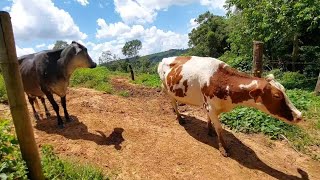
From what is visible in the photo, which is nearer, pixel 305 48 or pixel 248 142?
pixel 248 142

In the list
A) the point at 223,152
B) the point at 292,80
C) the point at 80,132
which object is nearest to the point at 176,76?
the point at 223,152

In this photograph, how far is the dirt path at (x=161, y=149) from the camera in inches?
213

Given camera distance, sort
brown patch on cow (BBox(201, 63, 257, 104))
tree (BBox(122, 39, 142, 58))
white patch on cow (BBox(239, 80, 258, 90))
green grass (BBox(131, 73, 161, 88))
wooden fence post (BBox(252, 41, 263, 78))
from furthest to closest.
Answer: tree (BBox(122, 39, 142, 58)) → green grass (BBox(131, 73, 161, 88)) → wooden fence post (BBox(252, 41, 263, 78)) → brown patch on cow (BBox(201, 63, 257, 104)) → white patch on cow (BBox(239, 80, 258, 90))

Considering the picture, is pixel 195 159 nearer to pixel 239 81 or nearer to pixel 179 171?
pixel 179 171

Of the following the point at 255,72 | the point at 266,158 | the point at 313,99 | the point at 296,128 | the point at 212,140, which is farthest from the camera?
the point at 313,99

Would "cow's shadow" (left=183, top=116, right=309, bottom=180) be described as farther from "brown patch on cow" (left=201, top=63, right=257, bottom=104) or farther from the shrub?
the shrub

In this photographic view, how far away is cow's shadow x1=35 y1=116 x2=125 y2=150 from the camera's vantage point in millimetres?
6137

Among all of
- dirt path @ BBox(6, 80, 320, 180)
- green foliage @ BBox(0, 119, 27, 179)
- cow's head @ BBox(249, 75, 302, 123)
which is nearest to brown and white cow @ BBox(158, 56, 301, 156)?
cow's head @ BBox(249, 75, 302, 123)

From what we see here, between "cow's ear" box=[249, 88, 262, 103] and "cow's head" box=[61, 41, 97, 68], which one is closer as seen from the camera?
"cow's ear" box=[249, 88, 262, 103]

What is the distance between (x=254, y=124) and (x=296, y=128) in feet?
3.22

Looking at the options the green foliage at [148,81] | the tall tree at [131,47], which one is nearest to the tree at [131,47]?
the tall tree at [131,47]

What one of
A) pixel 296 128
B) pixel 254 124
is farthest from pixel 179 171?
pixel 296 128

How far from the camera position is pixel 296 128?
25.2 ft

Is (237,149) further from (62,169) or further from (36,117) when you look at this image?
(36,117)
